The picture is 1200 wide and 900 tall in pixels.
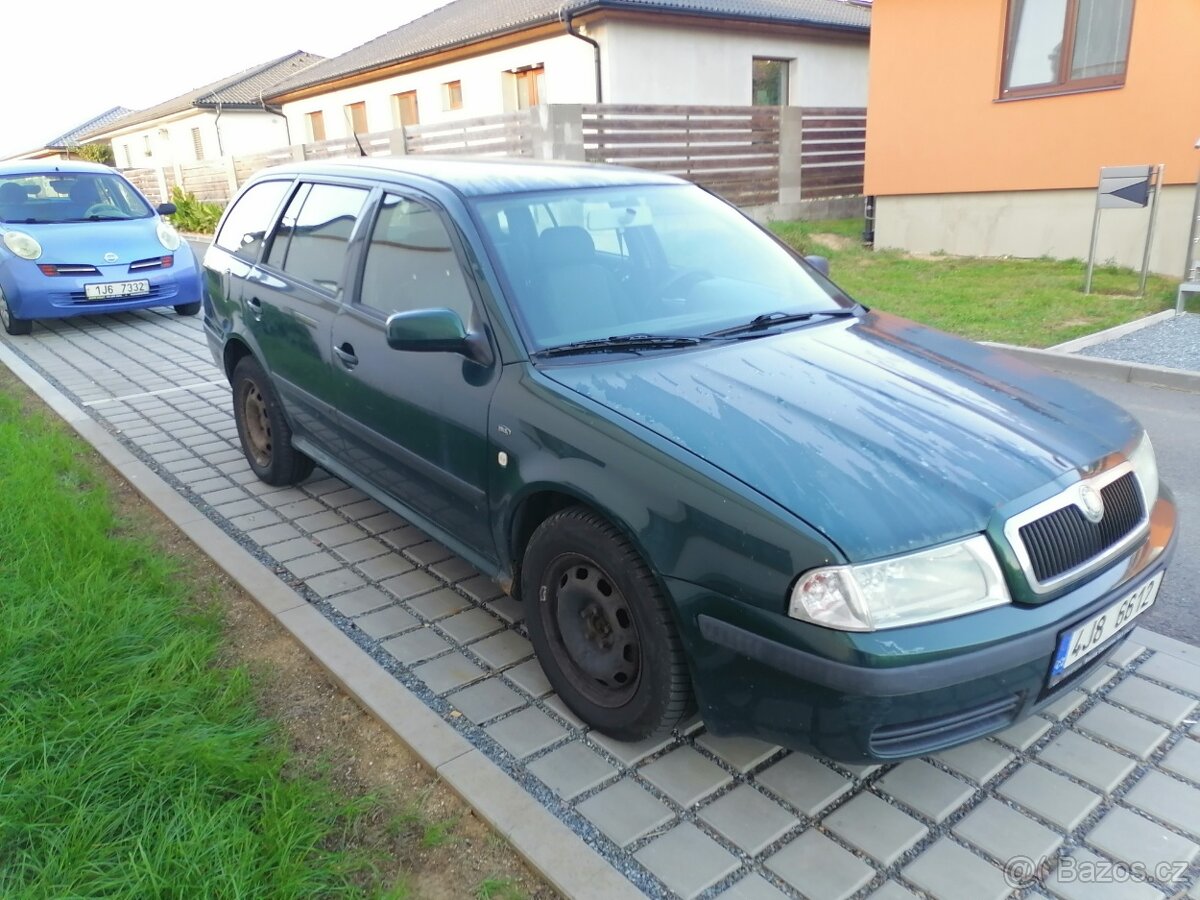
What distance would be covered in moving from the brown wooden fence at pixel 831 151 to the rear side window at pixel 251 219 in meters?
14.3

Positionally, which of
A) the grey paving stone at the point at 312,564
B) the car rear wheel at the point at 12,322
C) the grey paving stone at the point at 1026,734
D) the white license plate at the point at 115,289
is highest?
the white license plate at the point at 115,289

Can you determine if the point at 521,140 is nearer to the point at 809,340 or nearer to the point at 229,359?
the point at 229,359

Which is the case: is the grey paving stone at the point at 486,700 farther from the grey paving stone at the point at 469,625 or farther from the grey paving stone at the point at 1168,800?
the grey paving stone at the point at 1168,800

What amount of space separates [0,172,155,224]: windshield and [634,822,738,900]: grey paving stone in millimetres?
9963

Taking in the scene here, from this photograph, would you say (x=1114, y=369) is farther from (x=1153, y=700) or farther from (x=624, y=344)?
(x=624, y=344)

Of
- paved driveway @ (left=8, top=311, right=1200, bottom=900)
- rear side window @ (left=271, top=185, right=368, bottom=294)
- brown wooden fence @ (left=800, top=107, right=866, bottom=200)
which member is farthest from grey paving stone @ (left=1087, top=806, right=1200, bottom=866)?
brown wooden fence @ (left=800, top=107, right=866, bottom=200)

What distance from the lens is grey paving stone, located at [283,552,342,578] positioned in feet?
13.1

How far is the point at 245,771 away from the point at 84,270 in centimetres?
839

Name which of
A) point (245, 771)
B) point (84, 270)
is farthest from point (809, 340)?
point (84, 270)

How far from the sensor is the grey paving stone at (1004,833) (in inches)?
91.8

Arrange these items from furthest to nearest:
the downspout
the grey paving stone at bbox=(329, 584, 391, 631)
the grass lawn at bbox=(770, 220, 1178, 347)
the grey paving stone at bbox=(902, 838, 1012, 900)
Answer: the downspout
the grass lawn at bbox=(770, 220, 1178, 347)
the grey paving stone at bbox=(329, 584, 391, 631)
the grey paving stone at bbox=(902, 838, 1012, 900)

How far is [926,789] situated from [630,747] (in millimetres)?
863

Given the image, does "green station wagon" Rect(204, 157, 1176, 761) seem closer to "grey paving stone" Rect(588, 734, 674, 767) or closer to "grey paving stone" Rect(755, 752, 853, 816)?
"grey paving stone" Rect(588, 734, 674, 767)

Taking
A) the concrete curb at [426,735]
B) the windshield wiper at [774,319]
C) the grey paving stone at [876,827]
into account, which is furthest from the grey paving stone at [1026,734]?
the windshield wiper at [774,319]
